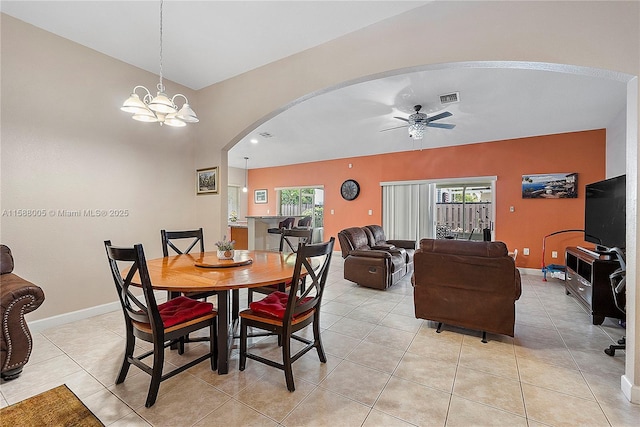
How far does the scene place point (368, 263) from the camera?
425cm

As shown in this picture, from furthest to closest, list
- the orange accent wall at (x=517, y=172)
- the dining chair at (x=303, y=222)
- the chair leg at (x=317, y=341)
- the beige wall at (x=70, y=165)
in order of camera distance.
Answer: the dining chair at (x=303, y=222), the orange accent wall at (x=517, y=172), the beige wall at (x=70, y=165), the chair leg at (x=317, y=341)

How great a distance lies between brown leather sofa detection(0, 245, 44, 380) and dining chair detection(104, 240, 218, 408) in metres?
0.73

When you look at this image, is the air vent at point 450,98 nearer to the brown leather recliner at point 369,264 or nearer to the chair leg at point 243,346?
the brown leather recliner at point 369,264

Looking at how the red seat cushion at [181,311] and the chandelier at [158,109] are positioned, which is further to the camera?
the chandelier at [158,109]

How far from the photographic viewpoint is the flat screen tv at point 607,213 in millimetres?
2779

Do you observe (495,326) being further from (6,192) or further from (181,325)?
(6,192)

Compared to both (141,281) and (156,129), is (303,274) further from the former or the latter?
(156,129)

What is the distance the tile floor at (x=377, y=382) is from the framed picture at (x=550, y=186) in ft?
9.70

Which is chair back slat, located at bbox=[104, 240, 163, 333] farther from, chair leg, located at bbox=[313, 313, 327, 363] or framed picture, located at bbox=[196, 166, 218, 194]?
framed picture, located at bbox=[196, 166, 218, 194]

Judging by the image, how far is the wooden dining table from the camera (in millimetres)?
1672

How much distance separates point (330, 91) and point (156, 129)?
239 cm

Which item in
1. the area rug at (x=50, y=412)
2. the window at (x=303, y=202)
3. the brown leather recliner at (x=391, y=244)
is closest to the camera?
the area rug at (x=50, y=412)

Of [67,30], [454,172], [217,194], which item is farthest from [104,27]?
[454,172]

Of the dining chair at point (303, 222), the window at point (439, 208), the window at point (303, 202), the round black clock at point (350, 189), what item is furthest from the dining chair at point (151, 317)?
the window at point (303, 202)
